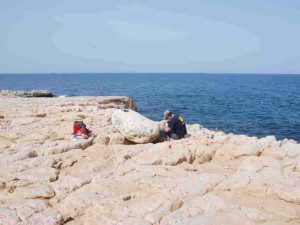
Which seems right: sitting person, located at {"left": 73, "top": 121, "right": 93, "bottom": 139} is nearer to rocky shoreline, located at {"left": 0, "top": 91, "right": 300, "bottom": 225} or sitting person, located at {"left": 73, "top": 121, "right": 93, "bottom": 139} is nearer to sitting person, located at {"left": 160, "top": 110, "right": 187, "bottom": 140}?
rocky shoreline, located at {"left": 0, "top": 91, "right": 300, "bottom": 225}

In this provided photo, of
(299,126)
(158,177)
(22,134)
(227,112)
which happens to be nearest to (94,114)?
(22,134)

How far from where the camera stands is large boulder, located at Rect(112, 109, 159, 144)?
12.0 metres

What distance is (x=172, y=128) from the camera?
42.1 feet

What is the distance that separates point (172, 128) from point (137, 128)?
145 centimetres

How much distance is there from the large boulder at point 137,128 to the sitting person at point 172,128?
0.32 metres

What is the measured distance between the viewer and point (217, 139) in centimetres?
1139

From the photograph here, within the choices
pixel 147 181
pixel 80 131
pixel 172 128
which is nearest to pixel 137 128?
pixel 172 128

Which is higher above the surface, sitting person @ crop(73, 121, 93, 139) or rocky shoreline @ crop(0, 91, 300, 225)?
sitting person @ crop(73, 121, 93, 139)

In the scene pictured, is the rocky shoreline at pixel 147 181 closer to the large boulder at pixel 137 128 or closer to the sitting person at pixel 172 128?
the large boulder at pixel 137 128

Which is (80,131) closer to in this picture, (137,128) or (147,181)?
(137,128)

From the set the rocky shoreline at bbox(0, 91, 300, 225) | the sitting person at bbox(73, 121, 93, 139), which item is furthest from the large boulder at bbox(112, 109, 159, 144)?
the sitting person at bbox(73, 121, 93, 139)

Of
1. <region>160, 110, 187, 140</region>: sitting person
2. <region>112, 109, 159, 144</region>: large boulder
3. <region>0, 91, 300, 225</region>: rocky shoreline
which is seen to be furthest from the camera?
<region>160, 110, 187, 140</region>: sitting person

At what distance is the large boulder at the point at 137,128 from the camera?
12.0 m

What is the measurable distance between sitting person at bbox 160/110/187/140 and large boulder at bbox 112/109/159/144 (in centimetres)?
32
